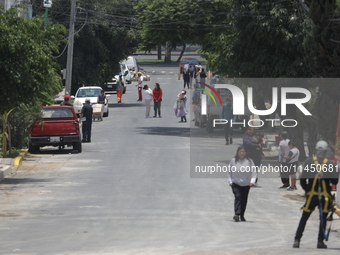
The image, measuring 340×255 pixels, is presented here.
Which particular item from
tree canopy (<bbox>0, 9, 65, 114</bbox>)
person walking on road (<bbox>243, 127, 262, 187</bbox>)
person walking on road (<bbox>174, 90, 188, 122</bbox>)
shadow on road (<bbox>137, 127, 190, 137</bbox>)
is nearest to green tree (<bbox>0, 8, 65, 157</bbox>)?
tree canopy (<bbox>0, 9, 65, 114</bbox>)

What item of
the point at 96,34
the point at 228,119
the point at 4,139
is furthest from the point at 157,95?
the point at 4,139

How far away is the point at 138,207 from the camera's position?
1689cm

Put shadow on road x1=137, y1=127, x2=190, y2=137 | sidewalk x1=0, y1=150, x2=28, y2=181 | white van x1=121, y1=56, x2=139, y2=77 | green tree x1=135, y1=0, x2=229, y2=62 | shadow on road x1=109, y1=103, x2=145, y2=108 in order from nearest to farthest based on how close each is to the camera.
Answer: sidewalk x1=0, y1=150, x2=28, y2=181, shadow on road x1=137, y1=127, x2=190, y2=137, green tree x1=135, y1=0, x2=229, y2=62, shadow on road x1=109, y1=103, x2=145, y2=108, white van x1=121, y1=56, x2=139, y2=77

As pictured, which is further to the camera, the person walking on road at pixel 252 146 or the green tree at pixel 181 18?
the green tree at pixel 181 18

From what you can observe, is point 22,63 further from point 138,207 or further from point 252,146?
point 252,146

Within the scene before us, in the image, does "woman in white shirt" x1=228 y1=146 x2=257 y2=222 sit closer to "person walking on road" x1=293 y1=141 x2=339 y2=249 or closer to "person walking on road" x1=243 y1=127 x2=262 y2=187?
"person walking on road" x1=293 y1=141 x2=339 y2=249

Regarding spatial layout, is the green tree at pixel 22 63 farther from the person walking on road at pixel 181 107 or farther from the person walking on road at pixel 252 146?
the person walking on road at pixel 181 107

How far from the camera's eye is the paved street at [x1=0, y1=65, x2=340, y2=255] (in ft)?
40.9

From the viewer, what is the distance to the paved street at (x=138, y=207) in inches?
491

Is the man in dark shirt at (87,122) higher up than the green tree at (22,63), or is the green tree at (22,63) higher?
the green tree at (22,63)

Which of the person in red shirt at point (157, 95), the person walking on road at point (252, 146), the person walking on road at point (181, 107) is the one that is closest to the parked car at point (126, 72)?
the person in red shirt at point (157, 95)

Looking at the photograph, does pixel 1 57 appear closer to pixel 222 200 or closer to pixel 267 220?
→ pixel 222 200

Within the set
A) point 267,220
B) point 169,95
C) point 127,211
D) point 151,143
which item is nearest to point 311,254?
point 267,220

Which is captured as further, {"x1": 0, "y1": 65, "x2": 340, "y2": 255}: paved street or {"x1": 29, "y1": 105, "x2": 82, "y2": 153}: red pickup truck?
{"x1": 29, "y1": 105, "x2": 82, "y2": 153}: red pickup truck
